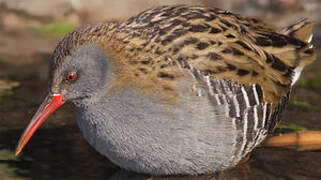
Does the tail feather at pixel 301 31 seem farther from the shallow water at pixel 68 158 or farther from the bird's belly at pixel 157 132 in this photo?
the bird's belly at pixel 157 132

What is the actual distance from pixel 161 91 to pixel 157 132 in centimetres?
29

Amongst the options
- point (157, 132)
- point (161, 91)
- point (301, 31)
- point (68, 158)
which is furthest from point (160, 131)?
point (301, 31)

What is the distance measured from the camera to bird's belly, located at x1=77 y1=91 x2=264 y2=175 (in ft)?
16.5

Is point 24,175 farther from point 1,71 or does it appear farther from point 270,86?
point 1,71


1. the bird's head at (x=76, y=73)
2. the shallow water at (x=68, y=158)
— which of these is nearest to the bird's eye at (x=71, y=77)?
the bird's head at (x=76, y=73)

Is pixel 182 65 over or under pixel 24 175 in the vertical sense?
over

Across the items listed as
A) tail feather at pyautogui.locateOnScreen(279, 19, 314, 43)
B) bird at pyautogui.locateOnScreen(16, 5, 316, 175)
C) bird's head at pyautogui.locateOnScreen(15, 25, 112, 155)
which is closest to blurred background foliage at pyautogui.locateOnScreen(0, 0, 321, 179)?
bird at pyautogui.locateOnScreen(16, 5, 316, 175)

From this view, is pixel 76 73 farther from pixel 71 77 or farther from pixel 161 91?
pixel 161 91

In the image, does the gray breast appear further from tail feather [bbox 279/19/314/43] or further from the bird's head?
tail feather [bbox 279/19/314/43]

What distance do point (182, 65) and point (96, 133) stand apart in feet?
2.59

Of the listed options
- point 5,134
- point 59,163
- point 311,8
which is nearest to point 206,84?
point 59,163

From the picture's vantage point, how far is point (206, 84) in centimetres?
514

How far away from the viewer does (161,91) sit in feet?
16.5

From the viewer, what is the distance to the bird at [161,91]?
199 inches
